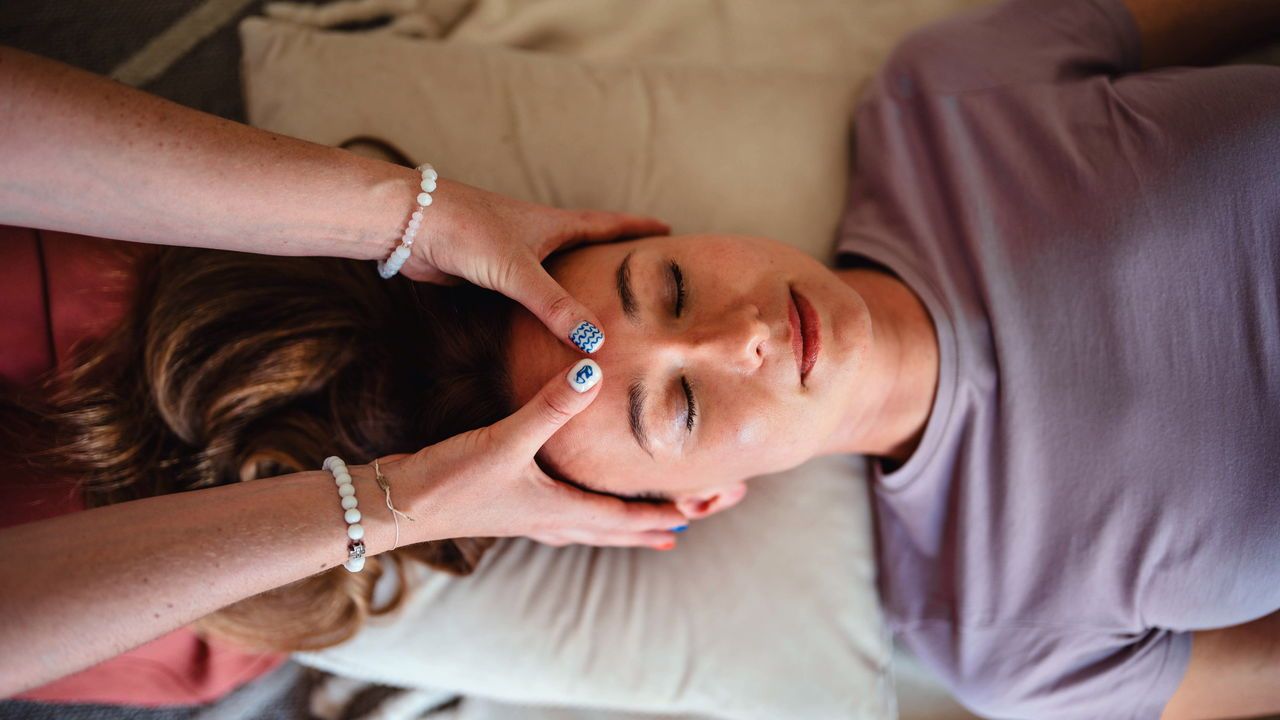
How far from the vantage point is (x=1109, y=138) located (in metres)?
1.46

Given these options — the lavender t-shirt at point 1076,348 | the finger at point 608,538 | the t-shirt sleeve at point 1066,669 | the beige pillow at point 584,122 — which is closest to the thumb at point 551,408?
the finger at point 608,538

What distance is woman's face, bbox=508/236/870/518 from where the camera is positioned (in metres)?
1.21

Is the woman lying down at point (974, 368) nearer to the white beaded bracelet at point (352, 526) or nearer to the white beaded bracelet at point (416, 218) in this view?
the white beaded bracelet at point (416, 218)

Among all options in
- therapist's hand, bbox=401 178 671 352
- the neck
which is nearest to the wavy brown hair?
therapist's hand, bbox=401 178 671 352

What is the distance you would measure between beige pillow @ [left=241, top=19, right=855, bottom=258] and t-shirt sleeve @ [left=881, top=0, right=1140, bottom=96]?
0.85 ft

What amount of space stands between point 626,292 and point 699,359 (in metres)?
0.17

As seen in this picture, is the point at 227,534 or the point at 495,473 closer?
the point at 227,534

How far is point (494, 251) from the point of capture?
1245 millimetres

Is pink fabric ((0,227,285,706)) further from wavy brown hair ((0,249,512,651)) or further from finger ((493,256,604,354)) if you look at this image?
finger ((493,256,604,354))

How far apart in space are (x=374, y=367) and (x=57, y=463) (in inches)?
23.0

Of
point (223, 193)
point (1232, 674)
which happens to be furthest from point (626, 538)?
point (1232, 674)

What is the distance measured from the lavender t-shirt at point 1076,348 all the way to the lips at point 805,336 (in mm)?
406

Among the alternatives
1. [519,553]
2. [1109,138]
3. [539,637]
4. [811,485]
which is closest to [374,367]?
[519,553]

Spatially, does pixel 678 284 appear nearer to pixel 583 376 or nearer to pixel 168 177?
pixel 583 376
